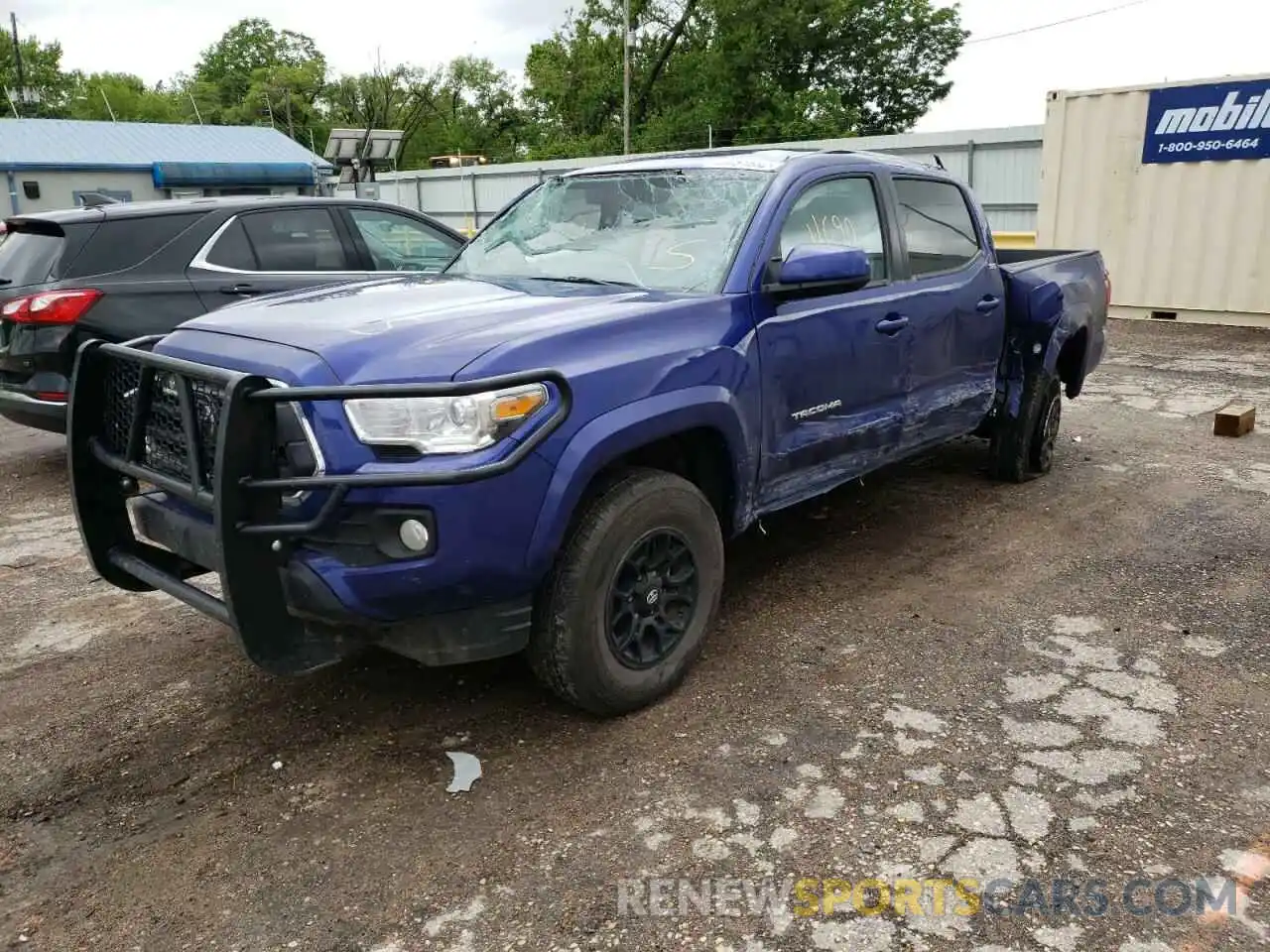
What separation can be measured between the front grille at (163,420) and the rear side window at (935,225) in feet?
10.2

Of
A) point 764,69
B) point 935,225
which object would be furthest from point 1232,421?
point 764,69

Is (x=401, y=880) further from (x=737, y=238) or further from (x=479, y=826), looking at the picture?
(x=737, y=238)

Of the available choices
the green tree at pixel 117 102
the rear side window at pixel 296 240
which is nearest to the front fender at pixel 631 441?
the rear side window at pixel 296 240

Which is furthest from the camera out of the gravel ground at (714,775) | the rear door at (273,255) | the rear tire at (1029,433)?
the rear door at (273,255)

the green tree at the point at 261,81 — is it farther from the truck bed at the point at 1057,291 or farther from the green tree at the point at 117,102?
the truck bed at the point at 1057,291

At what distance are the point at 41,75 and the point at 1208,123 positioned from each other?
248 ft

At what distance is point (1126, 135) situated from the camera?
11766 millimetres

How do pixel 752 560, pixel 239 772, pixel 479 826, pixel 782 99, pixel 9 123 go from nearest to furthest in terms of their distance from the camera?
pixel 479 826
pixel 239 772
pixel 752 560
pixel 9 123
pixel 782 99

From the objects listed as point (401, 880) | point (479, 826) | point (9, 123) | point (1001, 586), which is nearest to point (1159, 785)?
point (1001, 586)

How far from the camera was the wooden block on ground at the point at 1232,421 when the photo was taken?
6.92 m

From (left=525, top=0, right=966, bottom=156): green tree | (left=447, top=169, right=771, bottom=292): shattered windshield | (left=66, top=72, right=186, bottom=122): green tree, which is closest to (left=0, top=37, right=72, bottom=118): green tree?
(left=66, top=72, right=186, bottom=122): green tree

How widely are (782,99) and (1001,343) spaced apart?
37247mm

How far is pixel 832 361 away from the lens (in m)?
4.02

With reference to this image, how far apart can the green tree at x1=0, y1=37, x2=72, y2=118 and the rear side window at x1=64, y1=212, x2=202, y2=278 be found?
6588cm
